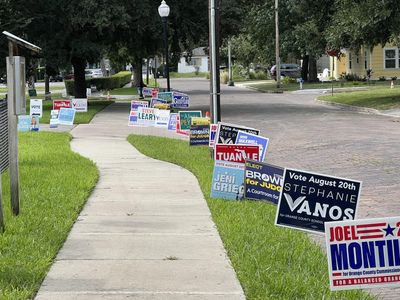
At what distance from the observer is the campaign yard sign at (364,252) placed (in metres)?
3.74

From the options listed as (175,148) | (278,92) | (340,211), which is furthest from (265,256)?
(278,92)

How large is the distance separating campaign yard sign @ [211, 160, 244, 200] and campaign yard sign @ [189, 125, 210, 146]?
6055 mm

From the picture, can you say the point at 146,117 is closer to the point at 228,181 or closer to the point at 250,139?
the point at 250,139

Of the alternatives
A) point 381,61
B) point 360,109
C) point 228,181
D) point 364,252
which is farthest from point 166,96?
point 381,61

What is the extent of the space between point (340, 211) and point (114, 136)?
541 inches

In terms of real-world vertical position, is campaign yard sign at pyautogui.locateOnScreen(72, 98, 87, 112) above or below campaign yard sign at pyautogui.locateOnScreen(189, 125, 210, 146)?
above

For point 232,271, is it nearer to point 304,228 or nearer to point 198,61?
point 304,228

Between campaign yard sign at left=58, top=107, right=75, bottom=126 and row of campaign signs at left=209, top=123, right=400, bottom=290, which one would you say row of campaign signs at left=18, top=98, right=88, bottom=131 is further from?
row of campaign signs at left=209, top=123, right=400, bottom=290

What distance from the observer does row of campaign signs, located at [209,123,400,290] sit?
12.3ft

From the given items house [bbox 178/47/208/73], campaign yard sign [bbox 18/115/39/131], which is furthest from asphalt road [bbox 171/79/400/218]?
house [bbox 178/47/208/73]

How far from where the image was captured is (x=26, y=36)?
29641 mm

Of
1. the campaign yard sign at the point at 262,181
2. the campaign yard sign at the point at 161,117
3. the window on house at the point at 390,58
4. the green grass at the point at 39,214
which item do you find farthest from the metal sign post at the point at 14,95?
the window on house at the point at 390,58

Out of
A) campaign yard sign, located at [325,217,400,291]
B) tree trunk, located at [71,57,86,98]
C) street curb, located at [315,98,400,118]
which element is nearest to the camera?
campaign yard sign, located at [325,217,400,291]

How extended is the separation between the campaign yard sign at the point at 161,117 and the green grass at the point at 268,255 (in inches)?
405
